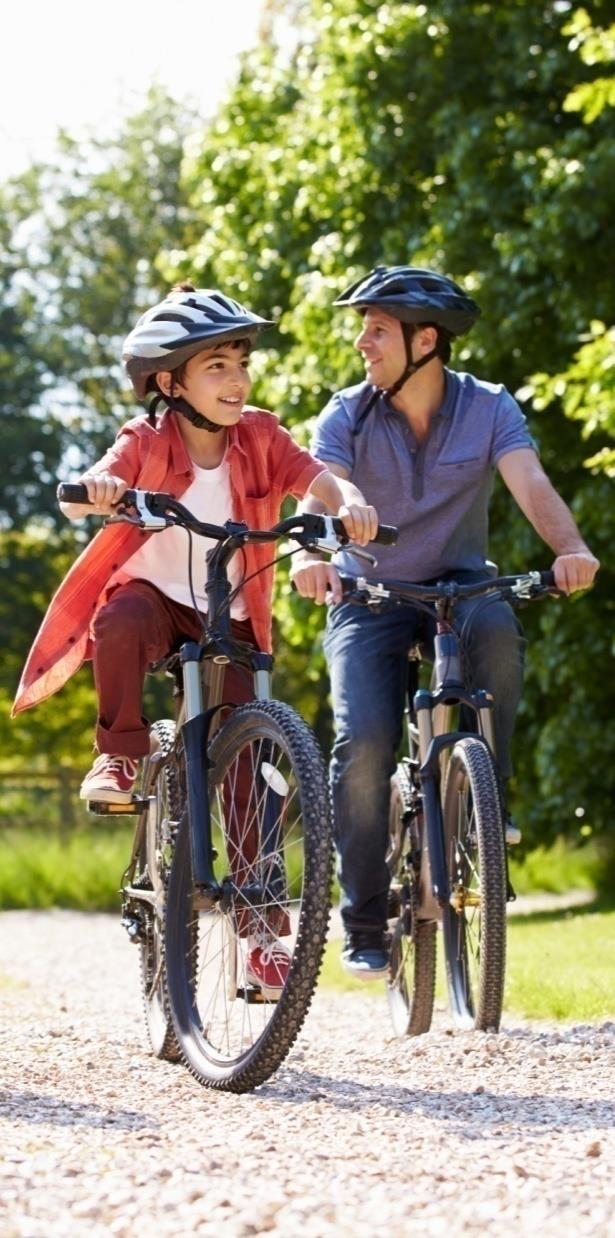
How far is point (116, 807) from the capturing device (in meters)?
5.45

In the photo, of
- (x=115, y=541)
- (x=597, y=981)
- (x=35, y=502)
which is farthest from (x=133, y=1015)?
(x=35, y=502)

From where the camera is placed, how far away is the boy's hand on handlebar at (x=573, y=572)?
5652 mm

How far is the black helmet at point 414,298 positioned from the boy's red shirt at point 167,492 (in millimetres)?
907

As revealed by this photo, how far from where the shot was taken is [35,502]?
36.2 meters

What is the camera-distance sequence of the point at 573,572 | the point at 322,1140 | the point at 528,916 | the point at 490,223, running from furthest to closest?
the point at 528,916 < the point at 490,223 < the point at 573,572 < the point at 322,1140

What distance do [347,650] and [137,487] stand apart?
1136 mm

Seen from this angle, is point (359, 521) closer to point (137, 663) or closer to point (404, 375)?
point (137, 663)

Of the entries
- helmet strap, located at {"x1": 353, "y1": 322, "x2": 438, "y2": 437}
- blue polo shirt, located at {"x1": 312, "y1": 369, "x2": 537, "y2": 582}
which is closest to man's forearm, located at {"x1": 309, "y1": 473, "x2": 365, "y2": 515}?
blue polo shirt, located at {"x1": 312, "y1": 369, "x2": 537, "y2": 582}

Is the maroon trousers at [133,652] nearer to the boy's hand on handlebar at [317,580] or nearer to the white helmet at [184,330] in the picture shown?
the boy's hand on handlebar at [317,580]

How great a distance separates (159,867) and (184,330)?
1.41 meters

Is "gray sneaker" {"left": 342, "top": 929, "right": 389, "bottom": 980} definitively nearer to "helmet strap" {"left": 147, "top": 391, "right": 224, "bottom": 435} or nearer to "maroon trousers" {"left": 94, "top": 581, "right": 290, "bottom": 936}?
"maroon trousers" {"left": 94, "top": 581, "right": 290, "bottom": 936}

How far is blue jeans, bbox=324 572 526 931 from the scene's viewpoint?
5.93m

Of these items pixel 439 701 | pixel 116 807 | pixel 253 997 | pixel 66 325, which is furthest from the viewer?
pixel 66 325

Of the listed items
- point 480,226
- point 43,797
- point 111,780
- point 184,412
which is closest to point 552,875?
point 43,797
